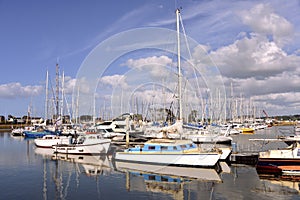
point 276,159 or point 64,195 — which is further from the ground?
point 276,159

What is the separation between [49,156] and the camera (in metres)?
45.2

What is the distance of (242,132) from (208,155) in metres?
70.6

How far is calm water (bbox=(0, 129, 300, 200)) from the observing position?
22.4 metres

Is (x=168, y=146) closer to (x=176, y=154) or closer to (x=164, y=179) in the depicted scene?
(x=176, y=154)

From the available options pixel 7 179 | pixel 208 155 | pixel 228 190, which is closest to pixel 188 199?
pixel 228 190

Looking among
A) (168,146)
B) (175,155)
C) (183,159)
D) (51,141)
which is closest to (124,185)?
(175,155)

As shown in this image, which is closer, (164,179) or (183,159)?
(164,179)

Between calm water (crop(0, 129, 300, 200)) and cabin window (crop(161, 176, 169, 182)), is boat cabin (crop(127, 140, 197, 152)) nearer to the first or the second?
calm water (crop(0, 129, 300, 200))

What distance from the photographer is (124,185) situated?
2584 centimetres

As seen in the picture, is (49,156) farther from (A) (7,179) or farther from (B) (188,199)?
(B) (188,199)

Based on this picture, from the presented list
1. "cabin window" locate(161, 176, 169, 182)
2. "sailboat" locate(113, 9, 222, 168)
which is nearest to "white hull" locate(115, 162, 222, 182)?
"sailboat" locate(113, 9, 222, 168)

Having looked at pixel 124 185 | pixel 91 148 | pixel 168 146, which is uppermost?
pixel 168 146

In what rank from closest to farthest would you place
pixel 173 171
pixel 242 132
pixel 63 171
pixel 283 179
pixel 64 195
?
pixel 64 195 < pixel 283 179 < pixel 173 171 < pixel 63 171 < pixel 242 132

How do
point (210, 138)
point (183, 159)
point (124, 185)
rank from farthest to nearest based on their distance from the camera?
point (210, 138)
point (183, 159)
point (124, 185)
